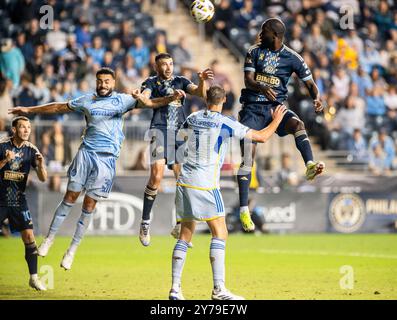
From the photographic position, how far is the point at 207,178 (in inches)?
450

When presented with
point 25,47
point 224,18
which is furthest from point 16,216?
point 224,18

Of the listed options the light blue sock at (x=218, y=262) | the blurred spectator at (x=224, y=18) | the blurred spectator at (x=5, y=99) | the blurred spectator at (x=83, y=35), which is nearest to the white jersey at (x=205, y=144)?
the light blue sock at (x=218, y=262)

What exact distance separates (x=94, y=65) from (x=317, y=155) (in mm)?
6657

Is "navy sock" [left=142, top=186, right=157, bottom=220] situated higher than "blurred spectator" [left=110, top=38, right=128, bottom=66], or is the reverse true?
"blurred spectator" [left=110, top=38, right=128, bottom=66]

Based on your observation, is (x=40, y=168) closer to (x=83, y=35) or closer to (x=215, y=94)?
(x=215, y=94)

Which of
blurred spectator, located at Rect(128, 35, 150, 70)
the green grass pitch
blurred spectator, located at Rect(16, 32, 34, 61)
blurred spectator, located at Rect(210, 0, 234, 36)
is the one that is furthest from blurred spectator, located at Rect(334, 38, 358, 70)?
blurred spectator, located at Rect(16, 32, 34, 61)

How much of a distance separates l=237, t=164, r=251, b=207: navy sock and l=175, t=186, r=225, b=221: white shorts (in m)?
1.93

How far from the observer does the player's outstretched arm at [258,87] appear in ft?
43.2

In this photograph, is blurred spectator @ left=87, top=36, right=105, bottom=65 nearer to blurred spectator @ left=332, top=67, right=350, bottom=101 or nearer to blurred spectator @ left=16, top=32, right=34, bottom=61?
blurred spectator @ left=16, top=32, right=34, bottom=61

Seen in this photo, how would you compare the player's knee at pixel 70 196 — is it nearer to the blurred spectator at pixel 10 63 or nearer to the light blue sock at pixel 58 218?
the light blue sock at pixel 58 218

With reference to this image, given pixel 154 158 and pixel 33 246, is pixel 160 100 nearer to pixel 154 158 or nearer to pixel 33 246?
pixel 154 158

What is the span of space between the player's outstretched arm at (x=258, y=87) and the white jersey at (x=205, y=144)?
1.81m

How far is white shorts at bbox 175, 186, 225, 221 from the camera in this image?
11.3 metres
